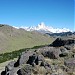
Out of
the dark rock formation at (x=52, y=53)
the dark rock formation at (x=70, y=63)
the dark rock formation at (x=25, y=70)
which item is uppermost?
the dark rock formation at (x=52, y=53)

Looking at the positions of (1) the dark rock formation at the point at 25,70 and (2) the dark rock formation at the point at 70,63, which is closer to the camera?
(1) the dark rock formation at the point at 25,70

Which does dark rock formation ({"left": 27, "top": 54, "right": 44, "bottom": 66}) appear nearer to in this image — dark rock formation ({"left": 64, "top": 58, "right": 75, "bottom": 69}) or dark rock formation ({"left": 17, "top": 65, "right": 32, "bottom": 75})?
dark rock formation ({"left": 17, "top": 65, "right": 32, "bottom": 75})

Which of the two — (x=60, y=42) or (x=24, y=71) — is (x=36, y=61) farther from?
(x=60, y=42)

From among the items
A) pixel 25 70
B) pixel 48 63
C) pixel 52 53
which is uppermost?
pixel 52 53

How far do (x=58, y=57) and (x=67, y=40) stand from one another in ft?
30.3

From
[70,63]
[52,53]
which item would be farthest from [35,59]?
[70,63]

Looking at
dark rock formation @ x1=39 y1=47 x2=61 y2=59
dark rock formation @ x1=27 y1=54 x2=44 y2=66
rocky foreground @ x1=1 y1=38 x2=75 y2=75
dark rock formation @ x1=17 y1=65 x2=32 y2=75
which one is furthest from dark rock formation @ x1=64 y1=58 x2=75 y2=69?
dark rock formation @ x1=17 y1=65 x2=32 y2=75

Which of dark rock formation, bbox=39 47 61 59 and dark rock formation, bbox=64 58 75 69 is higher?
dark rock formation, bbox=39 47 61 59

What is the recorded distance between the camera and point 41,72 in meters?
26.7

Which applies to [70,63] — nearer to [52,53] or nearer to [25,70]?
[52,53]

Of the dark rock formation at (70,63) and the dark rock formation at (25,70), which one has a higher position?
the dark rock formation at (70,63)

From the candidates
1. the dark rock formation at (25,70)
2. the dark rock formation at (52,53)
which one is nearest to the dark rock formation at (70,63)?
the dark rock formation at (52,53)

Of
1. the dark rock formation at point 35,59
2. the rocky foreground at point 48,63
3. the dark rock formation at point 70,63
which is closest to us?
the rocky foreground at point 48,63

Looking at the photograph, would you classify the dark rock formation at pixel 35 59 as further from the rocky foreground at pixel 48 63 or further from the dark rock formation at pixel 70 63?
the dark rock formation at pixel 70 63
